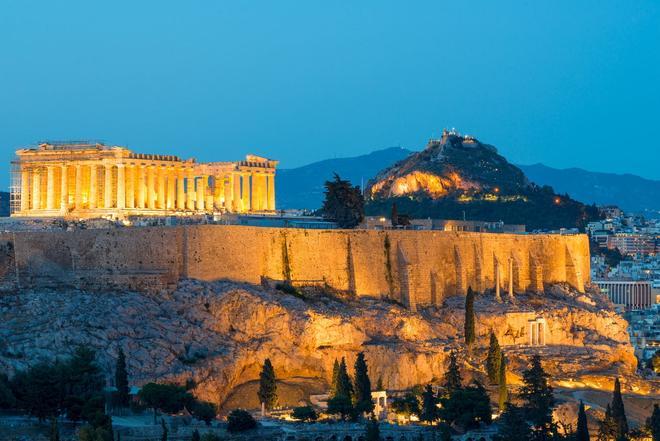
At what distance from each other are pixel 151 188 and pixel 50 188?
5066 millimetres

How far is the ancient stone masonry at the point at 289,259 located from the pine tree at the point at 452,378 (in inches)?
338

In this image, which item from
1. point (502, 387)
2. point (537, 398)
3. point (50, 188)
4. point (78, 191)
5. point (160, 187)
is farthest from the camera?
point (160, 187)

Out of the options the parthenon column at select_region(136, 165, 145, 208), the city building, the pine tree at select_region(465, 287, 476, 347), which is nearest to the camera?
the pine tree at select_region(465, 287, 476, 347)

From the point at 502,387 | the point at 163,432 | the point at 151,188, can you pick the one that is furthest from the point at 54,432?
the point at 151,188

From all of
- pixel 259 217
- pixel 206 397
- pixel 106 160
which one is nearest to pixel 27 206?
pixel 106 160

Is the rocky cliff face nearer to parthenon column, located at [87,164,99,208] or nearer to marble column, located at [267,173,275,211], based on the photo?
parthenon column, located at [87,164,99,208]

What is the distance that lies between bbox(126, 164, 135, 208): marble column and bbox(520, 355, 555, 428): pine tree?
23002 millimetres

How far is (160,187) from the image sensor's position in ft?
281

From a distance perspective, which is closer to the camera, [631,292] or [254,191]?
Result: [254,191]

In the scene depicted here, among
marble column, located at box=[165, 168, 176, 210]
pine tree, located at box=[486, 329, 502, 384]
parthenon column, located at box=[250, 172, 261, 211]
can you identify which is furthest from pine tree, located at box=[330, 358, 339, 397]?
parthenon column, located at box=[250, 172, 261, 211]

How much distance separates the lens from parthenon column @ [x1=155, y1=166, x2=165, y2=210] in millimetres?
85062

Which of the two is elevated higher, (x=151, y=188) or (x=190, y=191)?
(x=190, y=191)

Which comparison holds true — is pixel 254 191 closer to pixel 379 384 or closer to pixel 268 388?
pixel 379 384

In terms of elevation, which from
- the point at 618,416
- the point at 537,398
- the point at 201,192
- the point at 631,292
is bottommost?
the point at 618,416
